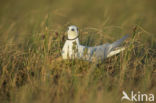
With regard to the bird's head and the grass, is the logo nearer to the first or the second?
the grass

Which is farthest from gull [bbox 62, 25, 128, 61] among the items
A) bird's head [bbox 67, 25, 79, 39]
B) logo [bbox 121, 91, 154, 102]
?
logo [bbox 121, 91, 154, 102]

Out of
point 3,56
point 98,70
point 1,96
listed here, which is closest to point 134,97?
point 98,70

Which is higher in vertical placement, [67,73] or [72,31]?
[72,31]

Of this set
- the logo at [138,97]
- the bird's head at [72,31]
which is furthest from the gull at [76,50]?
the logo at [138,97]

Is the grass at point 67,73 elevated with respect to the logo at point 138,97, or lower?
elevated

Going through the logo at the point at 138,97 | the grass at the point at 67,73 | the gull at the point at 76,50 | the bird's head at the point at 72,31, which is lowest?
the logo at the point at 138,97

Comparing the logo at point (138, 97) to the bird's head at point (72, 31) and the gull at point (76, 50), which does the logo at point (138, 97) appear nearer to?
the gull at point (76, 50)

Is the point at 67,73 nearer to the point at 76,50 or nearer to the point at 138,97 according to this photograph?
the point at 76,50

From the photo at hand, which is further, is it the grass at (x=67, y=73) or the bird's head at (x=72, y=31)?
the bird's head at (x=72, y=31)

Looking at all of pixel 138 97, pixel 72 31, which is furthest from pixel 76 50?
pixel 138 97

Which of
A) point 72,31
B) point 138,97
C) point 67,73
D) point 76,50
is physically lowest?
point 138,97

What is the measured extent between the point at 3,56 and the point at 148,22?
589 cm

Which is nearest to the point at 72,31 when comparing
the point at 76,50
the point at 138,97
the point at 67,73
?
the point at 76,50

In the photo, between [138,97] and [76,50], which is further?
[76,50]
